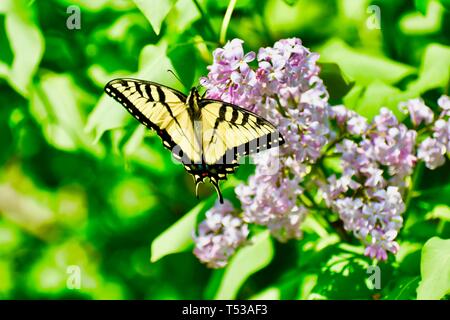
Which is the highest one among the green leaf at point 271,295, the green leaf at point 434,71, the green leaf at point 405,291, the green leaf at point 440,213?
the green leaf at point 434,71

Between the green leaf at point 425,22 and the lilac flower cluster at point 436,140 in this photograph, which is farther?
the green leaf at point 425,22

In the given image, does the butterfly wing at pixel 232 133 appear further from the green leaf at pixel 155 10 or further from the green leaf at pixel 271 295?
the green leaf at pixel 271 295

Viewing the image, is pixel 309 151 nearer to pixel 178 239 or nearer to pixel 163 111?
pixel 163 111

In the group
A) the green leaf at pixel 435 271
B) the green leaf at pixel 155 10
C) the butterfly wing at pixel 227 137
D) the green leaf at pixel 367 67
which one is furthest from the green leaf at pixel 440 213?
the green leaf at pixel 155 10

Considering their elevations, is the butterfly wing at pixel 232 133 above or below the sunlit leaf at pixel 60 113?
below

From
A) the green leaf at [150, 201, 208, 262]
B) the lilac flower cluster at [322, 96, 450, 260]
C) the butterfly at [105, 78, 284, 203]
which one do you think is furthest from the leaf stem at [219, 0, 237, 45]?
the green leaf at [150, 201, 208, 262]

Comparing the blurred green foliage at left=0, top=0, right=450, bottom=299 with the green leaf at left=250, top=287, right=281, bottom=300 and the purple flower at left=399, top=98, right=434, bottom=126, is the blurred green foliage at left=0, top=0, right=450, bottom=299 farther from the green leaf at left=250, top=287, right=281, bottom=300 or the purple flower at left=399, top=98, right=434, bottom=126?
the purple flower at left=399, top=98, right=434, bottom=126
